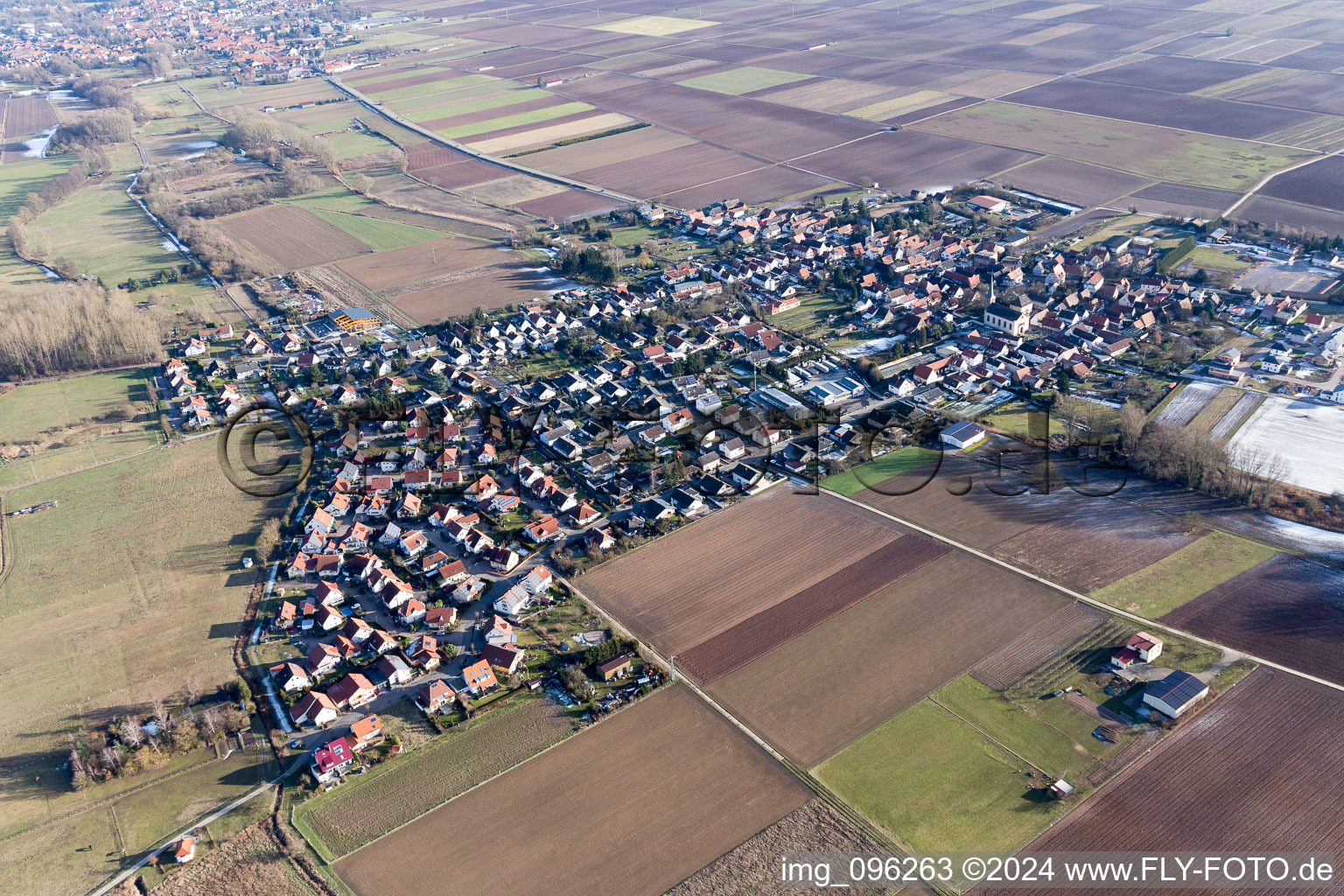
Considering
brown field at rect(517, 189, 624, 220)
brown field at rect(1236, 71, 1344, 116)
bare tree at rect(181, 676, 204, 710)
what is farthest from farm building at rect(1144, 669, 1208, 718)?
brown field at rect(1236, 71, 1344, 116)

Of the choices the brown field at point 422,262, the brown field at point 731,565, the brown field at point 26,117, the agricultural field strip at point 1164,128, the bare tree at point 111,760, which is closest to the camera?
the bare tree at point 111,760

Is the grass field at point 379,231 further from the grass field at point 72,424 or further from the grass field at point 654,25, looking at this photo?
the grass field at point 654,25

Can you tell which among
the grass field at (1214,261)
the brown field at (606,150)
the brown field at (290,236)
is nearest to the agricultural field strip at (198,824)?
the brown field at (290,236)

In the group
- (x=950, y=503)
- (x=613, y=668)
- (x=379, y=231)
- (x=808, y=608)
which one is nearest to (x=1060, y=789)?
(x=808, y=608)

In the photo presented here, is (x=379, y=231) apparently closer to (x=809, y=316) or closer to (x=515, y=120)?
(x=515, y=120)

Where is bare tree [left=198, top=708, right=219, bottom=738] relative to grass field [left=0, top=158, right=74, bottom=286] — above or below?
below

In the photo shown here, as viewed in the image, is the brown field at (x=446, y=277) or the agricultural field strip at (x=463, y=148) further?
the agricultural field strip at (x=463, y=148)

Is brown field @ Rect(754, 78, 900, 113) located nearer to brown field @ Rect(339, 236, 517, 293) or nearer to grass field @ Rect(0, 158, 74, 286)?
brown field @ Rect(339, 236, 517, 293)

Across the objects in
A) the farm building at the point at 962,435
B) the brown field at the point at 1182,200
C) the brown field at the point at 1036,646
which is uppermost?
the brown field at the point at 1182,200
